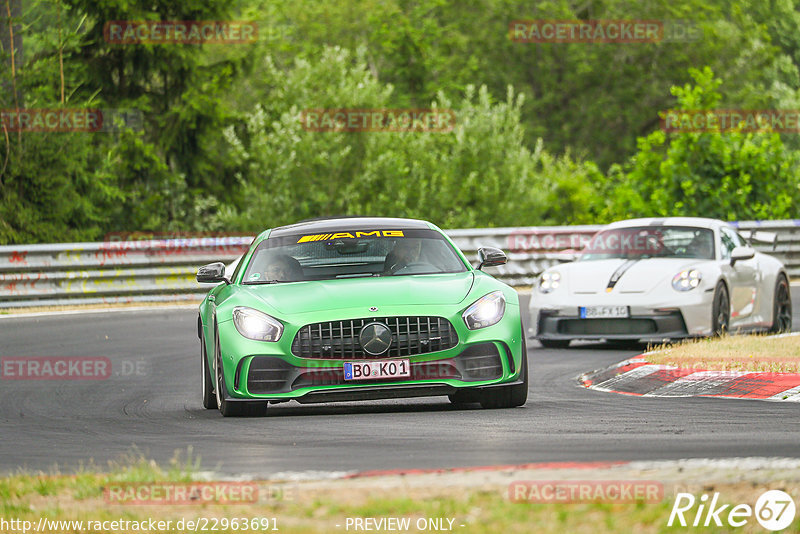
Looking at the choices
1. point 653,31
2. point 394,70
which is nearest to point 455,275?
point 394,70

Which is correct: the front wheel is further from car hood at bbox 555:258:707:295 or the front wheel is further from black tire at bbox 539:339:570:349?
black tire at bbox 539:339:570:349

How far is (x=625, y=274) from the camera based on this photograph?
1532 cm

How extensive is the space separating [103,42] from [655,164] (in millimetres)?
11877

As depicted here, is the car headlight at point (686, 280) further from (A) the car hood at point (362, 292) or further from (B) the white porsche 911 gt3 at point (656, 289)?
(A) the car hood at point (362, 292)

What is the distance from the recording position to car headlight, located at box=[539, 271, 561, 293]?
1567 cm

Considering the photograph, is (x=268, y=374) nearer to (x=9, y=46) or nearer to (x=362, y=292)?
(x=362, y=292)

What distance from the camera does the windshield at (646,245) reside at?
Result: 16.1 m

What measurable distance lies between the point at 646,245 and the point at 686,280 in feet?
4.28

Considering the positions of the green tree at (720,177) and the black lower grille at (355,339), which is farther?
the green tree at (720,177)

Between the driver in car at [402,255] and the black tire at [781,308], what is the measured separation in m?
7.04

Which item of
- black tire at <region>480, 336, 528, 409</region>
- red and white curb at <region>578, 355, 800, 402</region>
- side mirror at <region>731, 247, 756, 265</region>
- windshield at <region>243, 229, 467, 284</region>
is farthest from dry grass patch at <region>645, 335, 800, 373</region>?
windshield at <region>243, 229, 467, 284</region>

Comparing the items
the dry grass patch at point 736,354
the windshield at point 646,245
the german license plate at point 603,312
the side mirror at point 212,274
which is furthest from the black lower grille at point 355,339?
the windshield at point 646,245

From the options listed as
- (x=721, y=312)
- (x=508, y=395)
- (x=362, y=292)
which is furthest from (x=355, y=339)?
(x=721, y=312)

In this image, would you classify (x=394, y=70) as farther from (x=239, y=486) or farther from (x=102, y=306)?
(x=239, y=486)
